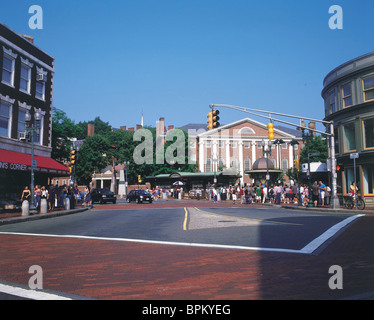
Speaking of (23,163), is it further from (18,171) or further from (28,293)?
(28,293)

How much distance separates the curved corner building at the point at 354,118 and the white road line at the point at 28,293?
24.7m

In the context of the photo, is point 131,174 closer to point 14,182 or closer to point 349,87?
point 14,182

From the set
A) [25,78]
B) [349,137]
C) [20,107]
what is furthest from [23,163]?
[349,137]

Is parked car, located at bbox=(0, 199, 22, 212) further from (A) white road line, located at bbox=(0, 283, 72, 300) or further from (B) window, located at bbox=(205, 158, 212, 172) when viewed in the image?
(B) window, located at bbox=(205, 158, 212, 172)

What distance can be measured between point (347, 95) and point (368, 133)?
12.5 ft

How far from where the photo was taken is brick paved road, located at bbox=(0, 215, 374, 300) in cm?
502

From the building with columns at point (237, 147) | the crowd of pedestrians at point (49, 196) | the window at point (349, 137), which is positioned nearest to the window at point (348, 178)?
the window at point (349, 137)

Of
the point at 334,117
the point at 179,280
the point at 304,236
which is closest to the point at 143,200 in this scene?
the point at 334,117

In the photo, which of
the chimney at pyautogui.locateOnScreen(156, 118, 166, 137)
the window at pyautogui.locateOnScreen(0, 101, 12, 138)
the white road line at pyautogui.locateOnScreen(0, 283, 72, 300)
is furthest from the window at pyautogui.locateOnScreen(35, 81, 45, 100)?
the chimney at pyautogui.locateOnScreen(156, 118, 166, 137)

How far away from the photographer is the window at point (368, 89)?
26.6 metres

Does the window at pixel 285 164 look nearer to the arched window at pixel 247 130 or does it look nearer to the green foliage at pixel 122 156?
the arched window at pixel 247 130
